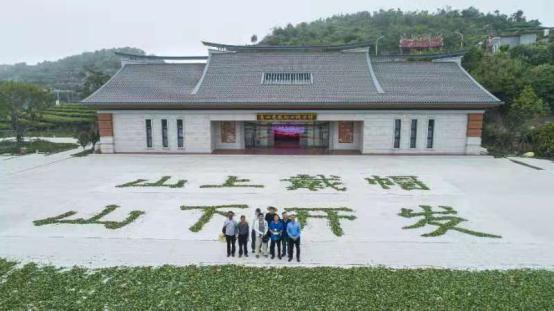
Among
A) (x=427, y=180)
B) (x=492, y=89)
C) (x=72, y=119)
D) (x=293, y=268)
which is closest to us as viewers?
(x=293, y=268)

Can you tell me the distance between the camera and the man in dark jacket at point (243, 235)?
26.2 ft

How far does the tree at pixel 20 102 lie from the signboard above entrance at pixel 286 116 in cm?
1628

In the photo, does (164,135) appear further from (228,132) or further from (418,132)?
(418,132)

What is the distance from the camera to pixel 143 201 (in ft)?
39.8

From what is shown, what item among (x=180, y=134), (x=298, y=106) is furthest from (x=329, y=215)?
(x=180, y=134)

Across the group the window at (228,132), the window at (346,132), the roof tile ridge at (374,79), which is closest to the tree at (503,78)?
the roof tile ridge at (374,79)

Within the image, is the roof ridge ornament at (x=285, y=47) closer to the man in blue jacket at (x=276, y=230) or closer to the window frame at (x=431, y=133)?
the window frame at (x=431, y=133)

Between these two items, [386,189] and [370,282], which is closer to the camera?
[370,282]

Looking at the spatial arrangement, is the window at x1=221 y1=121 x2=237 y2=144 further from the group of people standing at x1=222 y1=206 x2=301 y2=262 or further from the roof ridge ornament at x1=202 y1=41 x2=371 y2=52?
the group of people standing at x1=222 y1=206 x2=301 y2=262

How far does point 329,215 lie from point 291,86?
12.4 metres

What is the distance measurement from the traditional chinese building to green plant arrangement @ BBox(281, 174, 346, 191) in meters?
5.90

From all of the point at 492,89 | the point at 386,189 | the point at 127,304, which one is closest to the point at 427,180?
the point at 386,189

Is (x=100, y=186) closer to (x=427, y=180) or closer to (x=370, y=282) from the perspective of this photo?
(x=370, y=282)

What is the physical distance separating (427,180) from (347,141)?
775cm
